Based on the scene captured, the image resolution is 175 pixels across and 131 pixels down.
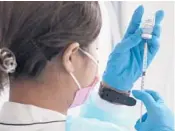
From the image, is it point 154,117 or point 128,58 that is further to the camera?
point 128,58

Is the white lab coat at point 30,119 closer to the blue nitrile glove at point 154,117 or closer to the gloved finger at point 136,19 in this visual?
the blue nitrile glove at point 154,117

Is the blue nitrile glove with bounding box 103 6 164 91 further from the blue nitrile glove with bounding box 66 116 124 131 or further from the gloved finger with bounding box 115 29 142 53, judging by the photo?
the blue nitrile glove with bounding box 66 116 124 131

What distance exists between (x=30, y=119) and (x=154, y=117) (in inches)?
14.9

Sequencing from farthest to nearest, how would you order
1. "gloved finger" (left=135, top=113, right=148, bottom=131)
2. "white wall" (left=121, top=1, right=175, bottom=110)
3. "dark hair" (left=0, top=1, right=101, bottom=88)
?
1. "white wall" (left=121, top=1, right=175, bottom=110)
2. "gloved finger" (left=135, top=113, right=148, bottom=131)
3. "dark hair" (left=0, top=1, right=101, bottom=88)

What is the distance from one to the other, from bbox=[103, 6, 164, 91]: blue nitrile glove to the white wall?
207 mm

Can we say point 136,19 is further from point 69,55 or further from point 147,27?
point 69,55

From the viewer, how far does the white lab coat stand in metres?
0.88

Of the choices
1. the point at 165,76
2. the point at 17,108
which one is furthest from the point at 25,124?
the point at 165,76

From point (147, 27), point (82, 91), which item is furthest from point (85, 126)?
point (147, 27)

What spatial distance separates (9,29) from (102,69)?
19.1 inches

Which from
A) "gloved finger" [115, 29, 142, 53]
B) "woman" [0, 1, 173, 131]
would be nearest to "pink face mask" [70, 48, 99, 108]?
"woman" [0, 1, 173, 131]

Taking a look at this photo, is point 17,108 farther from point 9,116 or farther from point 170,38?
point 170,38

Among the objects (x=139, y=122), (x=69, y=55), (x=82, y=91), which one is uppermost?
(x=69, y=55)

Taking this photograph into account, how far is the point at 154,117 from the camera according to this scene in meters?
0.94
